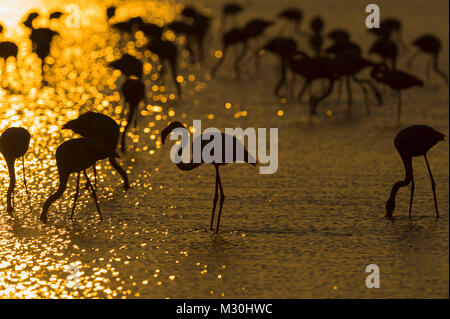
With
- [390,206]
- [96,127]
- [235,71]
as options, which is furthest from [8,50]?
[390,206]

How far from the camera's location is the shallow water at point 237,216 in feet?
21.7

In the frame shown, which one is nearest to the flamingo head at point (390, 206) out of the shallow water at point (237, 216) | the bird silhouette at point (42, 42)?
the shallow water at point (237, 216)

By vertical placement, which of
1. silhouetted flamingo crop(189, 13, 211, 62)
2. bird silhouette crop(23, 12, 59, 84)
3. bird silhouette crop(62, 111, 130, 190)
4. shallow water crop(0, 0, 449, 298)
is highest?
silhouetted flamingo crop(189, 13, 211, 62)

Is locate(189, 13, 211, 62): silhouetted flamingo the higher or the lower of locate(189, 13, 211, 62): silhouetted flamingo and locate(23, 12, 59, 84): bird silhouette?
the higher

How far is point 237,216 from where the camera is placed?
8.18 meters

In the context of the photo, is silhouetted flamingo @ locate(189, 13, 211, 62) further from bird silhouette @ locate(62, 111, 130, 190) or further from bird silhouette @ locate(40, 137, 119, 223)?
bird silhouette @ locate(40, 137, 119, 223)

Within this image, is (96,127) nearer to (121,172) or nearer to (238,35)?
(121,172)

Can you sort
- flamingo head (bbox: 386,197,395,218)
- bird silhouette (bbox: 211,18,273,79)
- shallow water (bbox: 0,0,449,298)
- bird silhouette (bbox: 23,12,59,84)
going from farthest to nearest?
bird silhouette (bbox: 211,18,273,79) < bird silhouette (bbox: 23,12,59,84) < flamingo head (bbox: 386,197,395,218) < shallow water (bbox: 0,0,449,298)

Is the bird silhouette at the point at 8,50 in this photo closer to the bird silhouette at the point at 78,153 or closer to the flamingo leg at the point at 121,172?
the flamingo leg at the point at 121,172

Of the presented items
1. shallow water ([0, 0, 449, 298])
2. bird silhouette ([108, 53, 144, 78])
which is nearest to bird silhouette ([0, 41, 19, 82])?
shallow water ([0, 0, 449, 298])

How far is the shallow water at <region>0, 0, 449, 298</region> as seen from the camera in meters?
6.60

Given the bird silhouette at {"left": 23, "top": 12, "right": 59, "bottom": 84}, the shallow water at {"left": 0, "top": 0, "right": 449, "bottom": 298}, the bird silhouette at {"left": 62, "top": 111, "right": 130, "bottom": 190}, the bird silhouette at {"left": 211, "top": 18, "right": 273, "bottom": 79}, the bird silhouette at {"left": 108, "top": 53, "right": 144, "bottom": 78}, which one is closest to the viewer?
the shallow water at {"left": 0, "top": 0, "right": 449, "bottom": 298}
